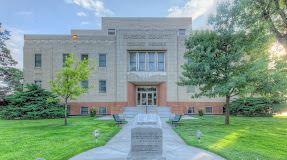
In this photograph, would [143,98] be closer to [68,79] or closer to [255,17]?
[68,79]

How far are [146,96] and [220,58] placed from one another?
16.0 meters

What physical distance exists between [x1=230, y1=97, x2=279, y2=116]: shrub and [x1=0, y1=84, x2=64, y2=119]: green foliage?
22368 millimetres

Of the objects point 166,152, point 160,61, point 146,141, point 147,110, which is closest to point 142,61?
point 160,61

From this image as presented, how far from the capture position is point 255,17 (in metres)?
17.3

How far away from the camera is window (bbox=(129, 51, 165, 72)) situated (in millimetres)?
30578

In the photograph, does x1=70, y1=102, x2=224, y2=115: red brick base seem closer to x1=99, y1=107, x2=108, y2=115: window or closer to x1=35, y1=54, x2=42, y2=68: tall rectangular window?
x1=99, y1=107, x2=108, y2=115: window

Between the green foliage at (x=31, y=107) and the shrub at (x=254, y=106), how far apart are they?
2237cm

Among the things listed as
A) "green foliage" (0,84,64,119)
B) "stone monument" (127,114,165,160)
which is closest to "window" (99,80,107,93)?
"green foliage" (0,84,64,119)

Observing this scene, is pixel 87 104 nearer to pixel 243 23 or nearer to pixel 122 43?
pixel 122 43

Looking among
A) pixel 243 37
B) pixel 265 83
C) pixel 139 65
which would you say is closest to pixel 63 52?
pixel 139 65

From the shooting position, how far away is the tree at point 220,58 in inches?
685

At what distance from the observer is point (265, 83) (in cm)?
1688

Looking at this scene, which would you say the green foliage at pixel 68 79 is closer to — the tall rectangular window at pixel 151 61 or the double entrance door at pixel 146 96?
the tall rectangular window at pixel 151 61

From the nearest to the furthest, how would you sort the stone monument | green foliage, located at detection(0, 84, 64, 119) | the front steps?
1. the stone monument
2. green foliage, located at detection(0, 84, 64, 119)
3. the front steps
